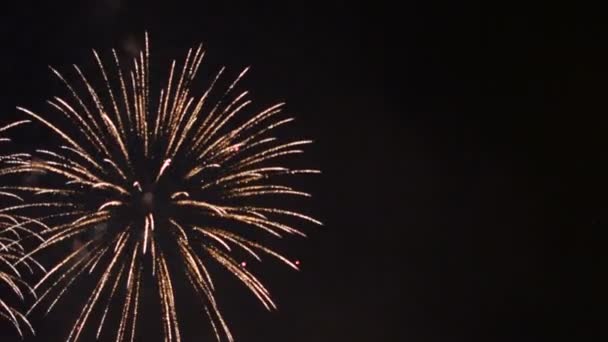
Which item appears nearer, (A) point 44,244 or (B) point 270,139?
(A) point 44,244

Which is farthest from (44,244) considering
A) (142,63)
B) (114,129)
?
(142,63)

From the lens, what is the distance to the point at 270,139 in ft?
46.1

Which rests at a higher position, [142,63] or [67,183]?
[142,63]

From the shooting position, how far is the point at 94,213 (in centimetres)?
1338

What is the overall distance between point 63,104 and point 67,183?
1016 mm

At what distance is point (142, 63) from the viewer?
44.5 ft

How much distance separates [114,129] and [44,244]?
5.53 feet

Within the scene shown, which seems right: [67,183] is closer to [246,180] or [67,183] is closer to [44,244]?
[44,244]

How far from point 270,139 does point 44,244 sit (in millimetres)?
3251

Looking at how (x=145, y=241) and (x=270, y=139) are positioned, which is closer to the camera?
(x=145, y=241)

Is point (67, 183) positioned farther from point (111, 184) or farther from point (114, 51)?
point (114, 51)

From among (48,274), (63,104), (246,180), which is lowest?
(48,274)

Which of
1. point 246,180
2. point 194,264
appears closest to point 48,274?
point 194,264

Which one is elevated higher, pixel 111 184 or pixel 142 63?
pixel 142 63
